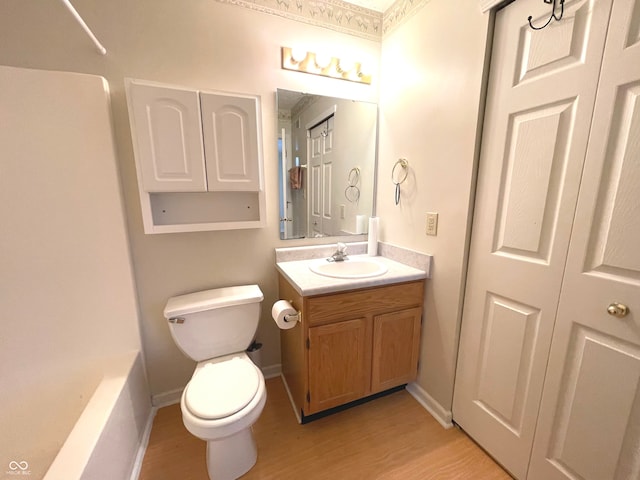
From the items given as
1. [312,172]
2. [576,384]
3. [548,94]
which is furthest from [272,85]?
[576,384]

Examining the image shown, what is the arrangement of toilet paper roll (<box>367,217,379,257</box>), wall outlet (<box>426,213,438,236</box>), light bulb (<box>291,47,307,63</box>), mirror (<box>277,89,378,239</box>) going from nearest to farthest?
wall outlet (<box>426,213,438,236</box>)
light bulb (<box>291,47,307,63</box>)
mirror (<box>277,89,378,239</box>)
toilet paper roll (<box>367,217,379,257</box>)

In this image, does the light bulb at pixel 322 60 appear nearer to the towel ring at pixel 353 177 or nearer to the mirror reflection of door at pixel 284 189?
the mirror reflection of door at pixel 284 189

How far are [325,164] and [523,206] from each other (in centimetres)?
116

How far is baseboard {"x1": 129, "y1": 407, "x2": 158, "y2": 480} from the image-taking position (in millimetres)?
1234

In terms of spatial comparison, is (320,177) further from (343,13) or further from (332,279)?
(343,13)

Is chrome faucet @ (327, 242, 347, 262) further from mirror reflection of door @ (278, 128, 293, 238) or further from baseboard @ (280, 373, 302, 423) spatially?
baseboard @ (280, 373, 302, 423)

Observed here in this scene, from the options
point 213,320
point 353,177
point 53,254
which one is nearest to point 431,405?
point 213,320

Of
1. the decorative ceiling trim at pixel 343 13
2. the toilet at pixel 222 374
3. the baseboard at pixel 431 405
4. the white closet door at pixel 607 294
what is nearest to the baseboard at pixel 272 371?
the toilet at pixel 222 374

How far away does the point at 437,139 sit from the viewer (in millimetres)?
1414

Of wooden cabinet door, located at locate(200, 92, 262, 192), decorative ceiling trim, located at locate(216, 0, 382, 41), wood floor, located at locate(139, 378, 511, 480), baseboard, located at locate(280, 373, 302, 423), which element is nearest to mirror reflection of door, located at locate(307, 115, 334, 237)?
wooden cabinet door, located at locate(200, 92, 262, 192)

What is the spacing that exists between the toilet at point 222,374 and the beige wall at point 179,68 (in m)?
0.19

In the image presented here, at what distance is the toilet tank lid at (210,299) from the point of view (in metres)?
1.37

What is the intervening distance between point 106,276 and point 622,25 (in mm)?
2285

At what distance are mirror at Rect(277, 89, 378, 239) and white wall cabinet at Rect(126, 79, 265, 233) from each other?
0.96 ft
